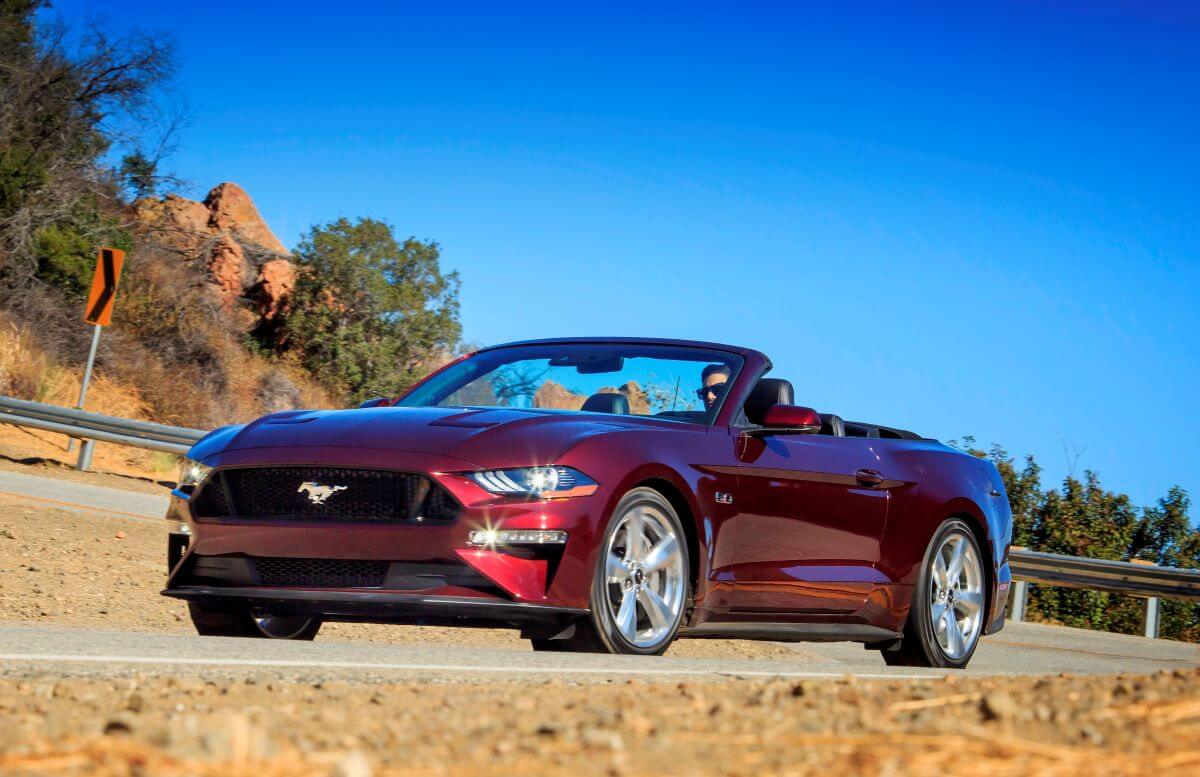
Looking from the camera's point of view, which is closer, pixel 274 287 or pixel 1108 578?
pixel 1108 578

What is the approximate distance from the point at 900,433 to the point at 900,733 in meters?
6.25

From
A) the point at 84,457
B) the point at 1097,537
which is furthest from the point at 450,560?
the point at 1097,537

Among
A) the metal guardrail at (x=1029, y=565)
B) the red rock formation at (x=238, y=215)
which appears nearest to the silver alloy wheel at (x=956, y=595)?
the metal guardrail at (x=1029, y=565)

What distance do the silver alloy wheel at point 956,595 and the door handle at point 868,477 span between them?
2.12 feet

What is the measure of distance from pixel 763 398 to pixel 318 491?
2467 millimetres

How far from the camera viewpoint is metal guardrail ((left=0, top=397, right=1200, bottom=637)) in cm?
1636

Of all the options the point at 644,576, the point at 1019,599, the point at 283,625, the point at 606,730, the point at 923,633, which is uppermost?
the point at 1019,599

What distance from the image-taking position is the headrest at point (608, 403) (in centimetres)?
759

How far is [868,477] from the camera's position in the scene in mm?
8016

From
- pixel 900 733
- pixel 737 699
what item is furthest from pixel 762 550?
pixel 900 733

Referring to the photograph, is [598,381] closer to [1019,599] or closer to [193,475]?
[193,475]

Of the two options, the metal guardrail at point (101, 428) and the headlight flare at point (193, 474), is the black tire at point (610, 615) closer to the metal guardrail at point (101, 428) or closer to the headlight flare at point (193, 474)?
the headlight flare at point (193, 474)

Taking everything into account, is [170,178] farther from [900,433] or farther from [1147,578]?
[900,433]

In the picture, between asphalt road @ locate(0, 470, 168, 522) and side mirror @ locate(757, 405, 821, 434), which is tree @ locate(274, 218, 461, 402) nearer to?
asphalt road @ locate(0, 470, 168, 522)
